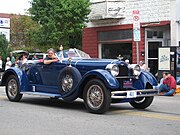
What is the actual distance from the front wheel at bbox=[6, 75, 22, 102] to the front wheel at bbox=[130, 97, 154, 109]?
12.3ft

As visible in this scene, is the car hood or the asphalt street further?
the car hood

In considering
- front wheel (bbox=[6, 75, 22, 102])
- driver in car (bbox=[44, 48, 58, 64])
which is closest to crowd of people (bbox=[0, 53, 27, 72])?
front wheel (bbox=[6, 75, 22, 102])

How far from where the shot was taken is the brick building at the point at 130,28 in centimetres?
2314

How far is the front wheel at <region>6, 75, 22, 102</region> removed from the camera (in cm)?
1244

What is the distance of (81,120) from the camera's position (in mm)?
9086

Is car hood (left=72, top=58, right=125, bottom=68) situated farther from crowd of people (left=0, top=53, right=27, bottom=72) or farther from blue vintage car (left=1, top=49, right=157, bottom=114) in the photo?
crowd of people (left=0, top=53, right=27, bottom=72)

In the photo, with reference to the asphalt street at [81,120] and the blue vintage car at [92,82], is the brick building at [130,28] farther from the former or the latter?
the blue vintage car at [92,82]

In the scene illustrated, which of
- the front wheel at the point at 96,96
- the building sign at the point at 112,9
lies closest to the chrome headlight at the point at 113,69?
the front wheel at the point at 96,96

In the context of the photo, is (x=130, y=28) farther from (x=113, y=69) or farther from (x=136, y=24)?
(x=113, y=69)

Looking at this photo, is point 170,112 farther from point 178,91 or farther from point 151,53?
point 151,53

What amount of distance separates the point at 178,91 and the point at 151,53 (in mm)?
7601

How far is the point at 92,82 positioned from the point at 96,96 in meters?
0.37

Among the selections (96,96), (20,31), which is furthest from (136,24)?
(20,31)

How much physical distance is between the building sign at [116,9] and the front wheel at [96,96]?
15.8 meters
